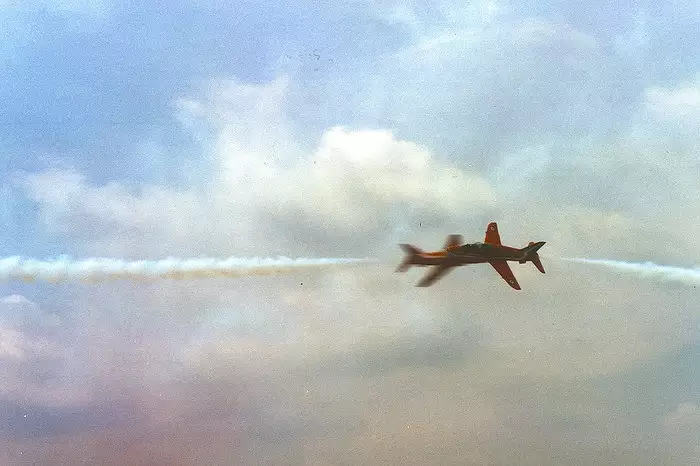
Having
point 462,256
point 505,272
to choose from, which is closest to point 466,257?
point 462,256

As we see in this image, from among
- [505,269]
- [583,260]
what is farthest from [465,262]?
[583,260]

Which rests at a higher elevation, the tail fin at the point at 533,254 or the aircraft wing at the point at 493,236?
the aircraft wing at the point at 493,236

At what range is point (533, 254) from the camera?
254ft

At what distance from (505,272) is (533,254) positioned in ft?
12.3

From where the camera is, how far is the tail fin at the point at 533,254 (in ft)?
253

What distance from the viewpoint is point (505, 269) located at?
7688 cm

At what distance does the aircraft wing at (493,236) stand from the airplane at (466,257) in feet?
4.91

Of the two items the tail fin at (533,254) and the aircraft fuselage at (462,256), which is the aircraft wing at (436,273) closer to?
the aircraft fuselage at (462,256)

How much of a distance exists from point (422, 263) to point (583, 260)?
17.2 m

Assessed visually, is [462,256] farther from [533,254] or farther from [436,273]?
[533,254]

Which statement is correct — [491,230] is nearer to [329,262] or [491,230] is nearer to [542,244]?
[542,244]

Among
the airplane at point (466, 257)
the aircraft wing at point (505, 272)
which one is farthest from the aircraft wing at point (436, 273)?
the aircraft wing at point (505, 272)

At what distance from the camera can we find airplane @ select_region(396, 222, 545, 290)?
246ft

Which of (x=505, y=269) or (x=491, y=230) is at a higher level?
(x=491, y=230)
